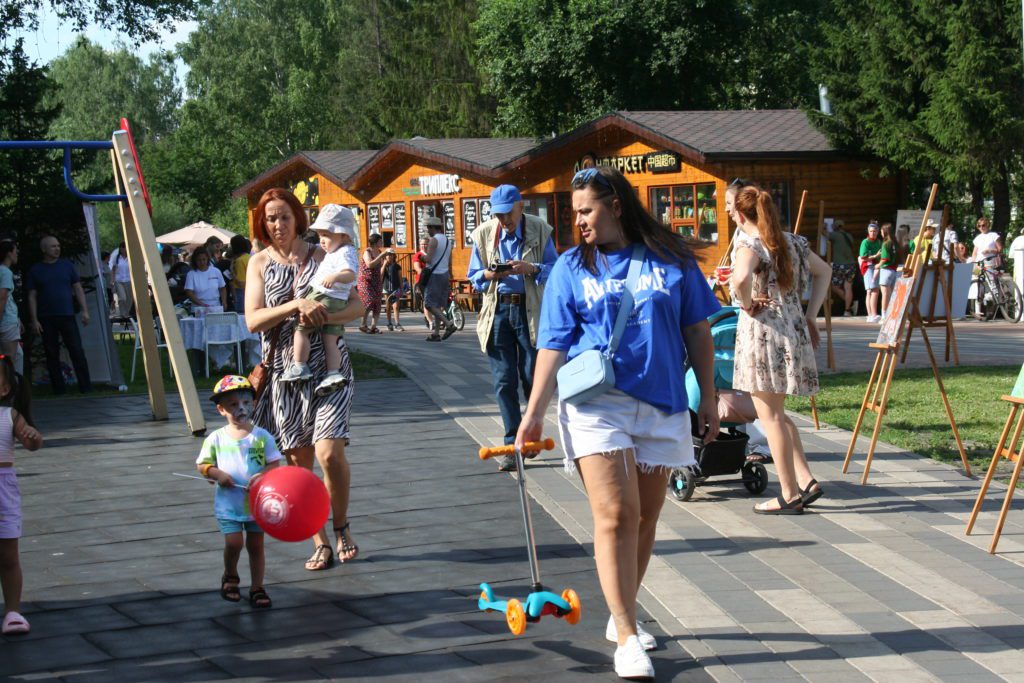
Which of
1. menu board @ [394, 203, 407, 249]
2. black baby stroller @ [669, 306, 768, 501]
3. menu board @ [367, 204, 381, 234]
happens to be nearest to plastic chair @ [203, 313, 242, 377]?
black baby stroller @ [669, 306, 768, 501]

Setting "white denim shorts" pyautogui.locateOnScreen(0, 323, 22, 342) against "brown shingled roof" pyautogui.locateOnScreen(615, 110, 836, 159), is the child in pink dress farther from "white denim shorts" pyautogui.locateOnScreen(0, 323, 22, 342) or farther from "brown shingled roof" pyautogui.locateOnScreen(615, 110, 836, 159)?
"brown shingled roof" pyautogui.locateOnScreen(615, 110, 836, 159)

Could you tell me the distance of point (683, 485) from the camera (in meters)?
7.77

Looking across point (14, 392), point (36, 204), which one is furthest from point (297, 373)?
point (36, 204)

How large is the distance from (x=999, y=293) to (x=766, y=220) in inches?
647

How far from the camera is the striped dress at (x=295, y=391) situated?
Result: 621 cm

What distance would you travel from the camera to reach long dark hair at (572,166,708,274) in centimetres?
→ 469

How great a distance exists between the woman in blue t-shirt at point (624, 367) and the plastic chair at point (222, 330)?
38.8ft

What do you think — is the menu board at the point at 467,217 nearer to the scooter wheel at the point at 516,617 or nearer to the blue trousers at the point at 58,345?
the blue trousers at the point at 58,345

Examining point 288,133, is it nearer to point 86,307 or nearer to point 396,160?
point 396,160

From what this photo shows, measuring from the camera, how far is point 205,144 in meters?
72.5

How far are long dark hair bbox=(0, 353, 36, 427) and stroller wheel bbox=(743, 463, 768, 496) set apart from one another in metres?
4.26

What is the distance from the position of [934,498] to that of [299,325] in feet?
12.9

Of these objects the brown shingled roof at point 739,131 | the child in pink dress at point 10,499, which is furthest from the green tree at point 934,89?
the child in pink dress at point 10,499

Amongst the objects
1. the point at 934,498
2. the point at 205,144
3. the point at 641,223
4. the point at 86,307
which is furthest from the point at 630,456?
the point at 205,144
